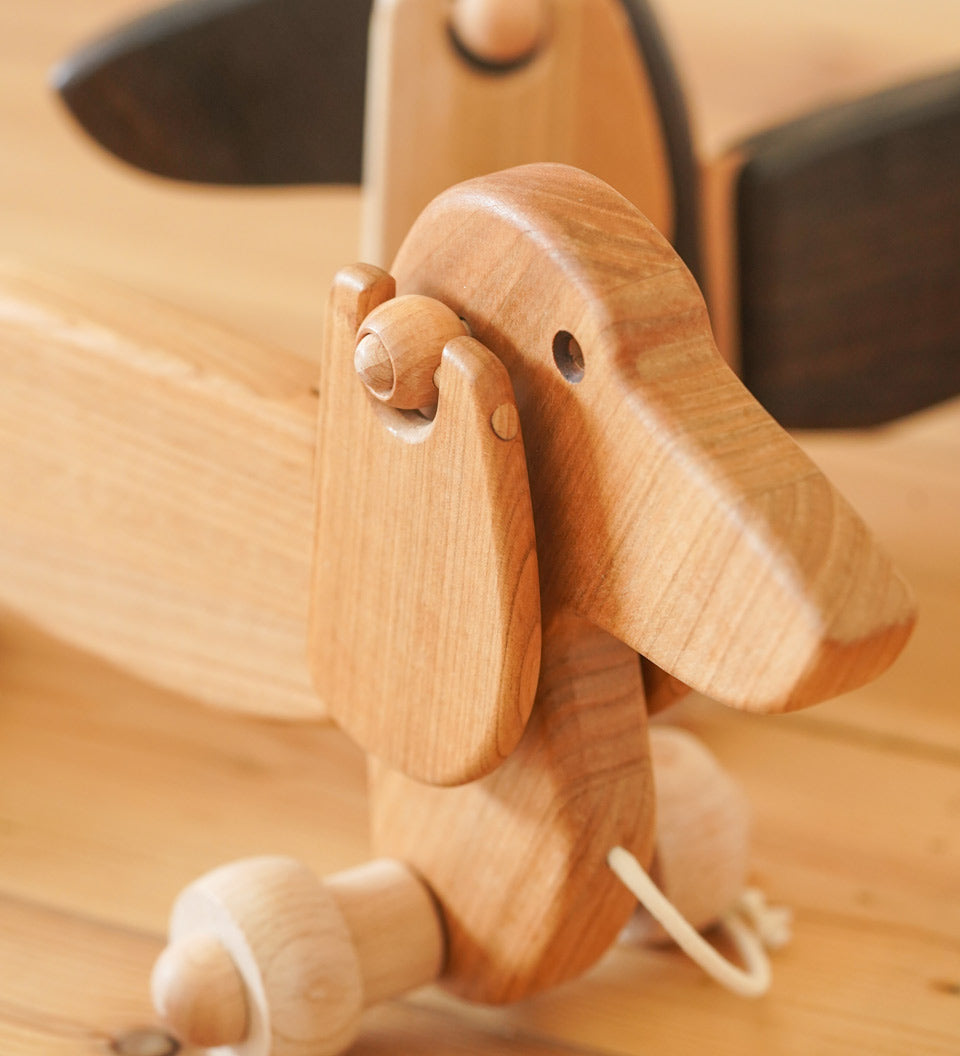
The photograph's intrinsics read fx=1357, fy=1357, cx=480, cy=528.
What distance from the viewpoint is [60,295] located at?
20.3 inches

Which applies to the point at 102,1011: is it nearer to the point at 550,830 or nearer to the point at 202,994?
the point at 202,994

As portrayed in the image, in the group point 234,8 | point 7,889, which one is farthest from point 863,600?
point 234,8

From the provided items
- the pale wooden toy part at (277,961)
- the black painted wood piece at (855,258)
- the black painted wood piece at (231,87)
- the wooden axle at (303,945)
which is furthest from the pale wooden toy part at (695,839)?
the black painted wood piece at (231,87)

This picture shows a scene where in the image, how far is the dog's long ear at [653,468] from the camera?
1.09 ft

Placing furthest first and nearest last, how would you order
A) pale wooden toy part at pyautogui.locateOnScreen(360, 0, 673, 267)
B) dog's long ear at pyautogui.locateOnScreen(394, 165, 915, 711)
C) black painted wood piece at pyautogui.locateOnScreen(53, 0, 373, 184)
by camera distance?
black painted wood piece at pyautogui.locateOnScreen(53, 0, 373, 184), pale wooden toy part at pyautogui.locateOnScreen(360, 0, 673, 267), dog's long ear at pyautogui.locateOnScreen(394, 165, 915, 711)

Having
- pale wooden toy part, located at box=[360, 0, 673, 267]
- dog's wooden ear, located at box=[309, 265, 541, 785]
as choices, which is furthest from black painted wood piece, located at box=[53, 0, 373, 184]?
dog's wooden ear, located at box=[309, 265, 541, 785]

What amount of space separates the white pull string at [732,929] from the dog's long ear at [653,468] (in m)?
0.11

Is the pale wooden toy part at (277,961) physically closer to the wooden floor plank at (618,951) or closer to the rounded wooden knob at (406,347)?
the wooden floor plank at (618,951)

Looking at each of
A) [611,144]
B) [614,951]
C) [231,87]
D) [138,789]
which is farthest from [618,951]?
[231,87]

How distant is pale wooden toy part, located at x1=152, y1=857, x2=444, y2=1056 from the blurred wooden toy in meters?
0.28

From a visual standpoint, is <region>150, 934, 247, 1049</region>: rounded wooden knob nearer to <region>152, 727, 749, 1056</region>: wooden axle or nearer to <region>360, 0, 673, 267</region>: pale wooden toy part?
<region>152, 727, 749, 1056</region>: wooden axle

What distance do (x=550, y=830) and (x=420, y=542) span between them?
107mm

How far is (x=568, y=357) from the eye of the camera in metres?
0.38

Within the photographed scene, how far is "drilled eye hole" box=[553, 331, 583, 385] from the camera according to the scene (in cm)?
37
